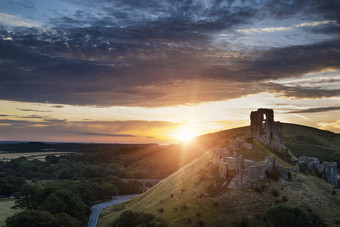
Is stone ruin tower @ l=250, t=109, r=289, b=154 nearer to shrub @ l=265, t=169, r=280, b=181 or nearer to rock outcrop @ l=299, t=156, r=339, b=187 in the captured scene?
rock outcrop @ l=299, t=156, r=339, b=187

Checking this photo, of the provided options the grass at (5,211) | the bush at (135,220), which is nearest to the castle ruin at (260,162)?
the bush at (135,220)

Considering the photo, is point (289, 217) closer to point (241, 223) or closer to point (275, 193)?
point (241, 223)

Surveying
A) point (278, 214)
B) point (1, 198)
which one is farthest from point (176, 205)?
point (1, 198)

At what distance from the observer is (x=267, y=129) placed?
10744 centimetres

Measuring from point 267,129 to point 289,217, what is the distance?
1855 inches

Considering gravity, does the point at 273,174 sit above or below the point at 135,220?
above

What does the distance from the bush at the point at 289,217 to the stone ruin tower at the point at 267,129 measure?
132 feet

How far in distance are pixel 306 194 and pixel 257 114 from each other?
3783 centimetres

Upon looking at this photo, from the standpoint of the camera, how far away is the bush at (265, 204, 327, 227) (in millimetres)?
63531

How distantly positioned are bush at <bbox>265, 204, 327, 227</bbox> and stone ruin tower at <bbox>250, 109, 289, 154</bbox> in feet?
132

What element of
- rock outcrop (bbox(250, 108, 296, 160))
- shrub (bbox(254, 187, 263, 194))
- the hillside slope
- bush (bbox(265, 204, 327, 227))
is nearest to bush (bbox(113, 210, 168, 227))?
the hillside slope

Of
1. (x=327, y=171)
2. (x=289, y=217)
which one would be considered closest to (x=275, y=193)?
(x=289, y=217)

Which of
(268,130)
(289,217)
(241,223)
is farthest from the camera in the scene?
(268,130)

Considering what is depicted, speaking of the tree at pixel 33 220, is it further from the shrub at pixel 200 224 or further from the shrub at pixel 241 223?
the shrub at pixel 241 223
